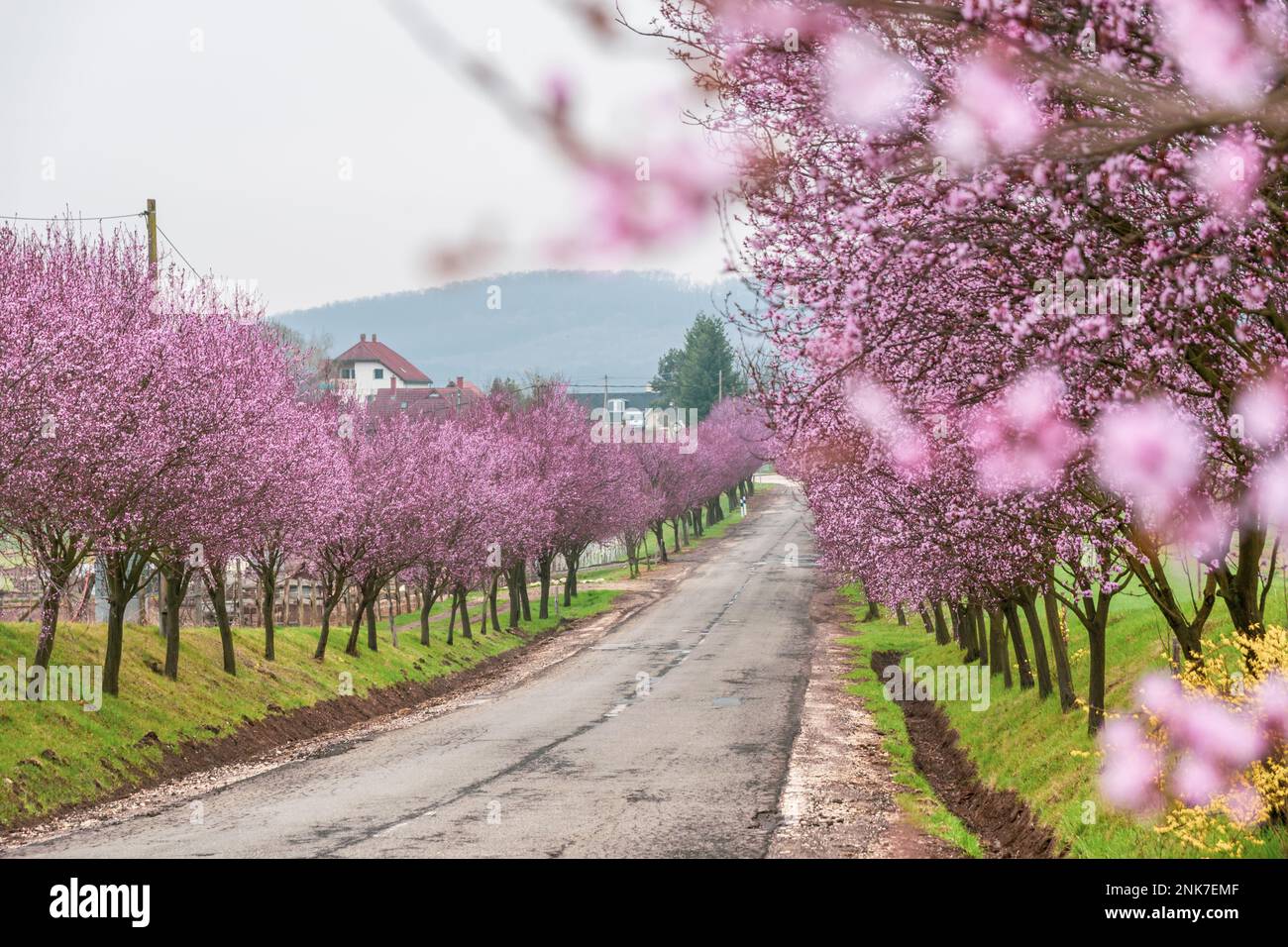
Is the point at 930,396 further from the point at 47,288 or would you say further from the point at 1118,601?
the point at 1118,601

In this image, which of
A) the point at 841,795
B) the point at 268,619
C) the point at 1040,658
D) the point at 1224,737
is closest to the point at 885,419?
the point at 1224,737

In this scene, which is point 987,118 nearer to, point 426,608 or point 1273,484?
point 1273,484

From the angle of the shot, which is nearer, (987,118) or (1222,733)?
(987,118)

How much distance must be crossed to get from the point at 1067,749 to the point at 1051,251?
11.5 metres

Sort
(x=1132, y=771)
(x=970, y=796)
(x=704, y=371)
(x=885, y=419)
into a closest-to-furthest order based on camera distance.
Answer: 1. (x=1132, y=771)
2. (x=885, y=419)
3. (x=970, y=796)
4. (x=704, y=371)

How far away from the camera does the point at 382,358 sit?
167375 mm

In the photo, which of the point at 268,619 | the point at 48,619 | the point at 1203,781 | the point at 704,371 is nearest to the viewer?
the point at 1203,781

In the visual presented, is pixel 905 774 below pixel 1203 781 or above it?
below

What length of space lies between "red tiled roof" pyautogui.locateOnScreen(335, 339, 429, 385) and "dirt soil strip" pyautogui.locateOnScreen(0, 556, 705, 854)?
383 ft

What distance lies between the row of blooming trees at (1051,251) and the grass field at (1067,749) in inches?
28.1

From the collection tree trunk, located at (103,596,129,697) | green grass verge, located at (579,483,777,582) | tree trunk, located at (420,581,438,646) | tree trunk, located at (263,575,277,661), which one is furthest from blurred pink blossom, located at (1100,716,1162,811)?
green grass verge, located at (579,483,777,582)

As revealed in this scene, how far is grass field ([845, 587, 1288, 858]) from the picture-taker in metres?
12.8

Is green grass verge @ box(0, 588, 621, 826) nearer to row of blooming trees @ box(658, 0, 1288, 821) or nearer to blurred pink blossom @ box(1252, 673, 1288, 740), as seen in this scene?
row of blooming trees @ box(658, 0, 1288, 821)

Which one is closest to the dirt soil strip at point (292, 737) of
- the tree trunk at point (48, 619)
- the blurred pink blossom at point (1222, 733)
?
the tree trunk at point (48, 619)
